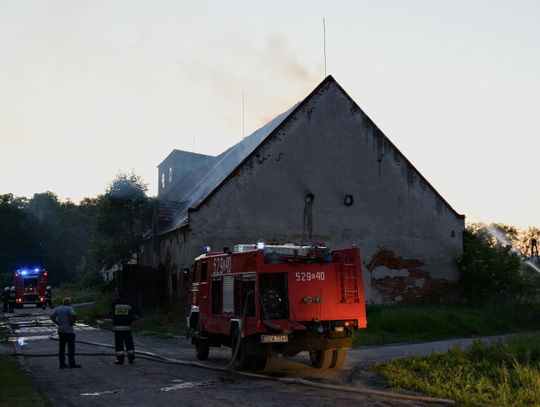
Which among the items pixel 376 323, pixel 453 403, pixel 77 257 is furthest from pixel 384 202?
pixel 77 257

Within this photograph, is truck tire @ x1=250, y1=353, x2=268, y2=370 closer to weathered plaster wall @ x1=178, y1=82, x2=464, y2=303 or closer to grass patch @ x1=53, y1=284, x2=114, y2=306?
weathered plaster wall @ x1=178, y1=82, x2=464, y2=303

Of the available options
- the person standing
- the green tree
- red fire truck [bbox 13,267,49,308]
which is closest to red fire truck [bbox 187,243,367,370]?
the person standing

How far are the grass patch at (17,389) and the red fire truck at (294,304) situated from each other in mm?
4130

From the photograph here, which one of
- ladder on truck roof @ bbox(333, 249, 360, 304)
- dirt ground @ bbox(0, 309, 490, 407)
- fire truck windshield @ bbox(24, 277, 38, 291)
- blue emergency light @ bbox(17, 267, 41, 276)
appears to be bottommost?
dirt ground @ bbox(0, 309, 490, 407)

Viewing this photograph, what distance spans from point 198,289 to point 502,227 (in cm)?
11539

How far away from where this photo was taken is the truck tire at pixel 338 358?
550 inches

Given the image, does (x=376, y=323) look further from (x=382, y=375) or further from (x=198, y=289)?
(x=382, y=375)

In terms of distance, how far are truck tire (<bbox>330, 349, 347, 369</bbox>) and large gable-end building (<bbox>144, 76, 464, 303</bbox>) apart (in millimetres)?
13712

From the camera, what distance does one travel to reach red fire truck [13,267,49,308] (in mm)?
48750

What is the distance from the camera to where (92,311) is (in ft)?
117

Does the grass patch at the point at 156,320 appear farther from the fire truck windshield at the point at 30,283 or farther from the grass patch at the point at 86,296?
the fire truck windshield at the point at 30,283

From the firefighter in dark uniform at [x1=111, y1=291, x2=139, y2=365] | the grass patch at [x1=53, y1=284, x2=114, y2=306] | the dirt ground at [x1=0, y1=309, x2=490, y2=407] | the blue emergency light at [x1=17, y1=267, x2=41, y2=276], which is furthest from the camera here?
the grass patch at [x1=53, y1=284, x2=114, y2=306]

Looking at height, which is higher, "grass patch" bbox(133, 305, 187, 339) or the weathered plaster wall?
the weathered plaster wall

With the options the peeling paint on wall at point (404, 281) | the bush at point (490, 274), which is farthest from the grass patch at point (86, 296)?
the bush at point (490, 274)
